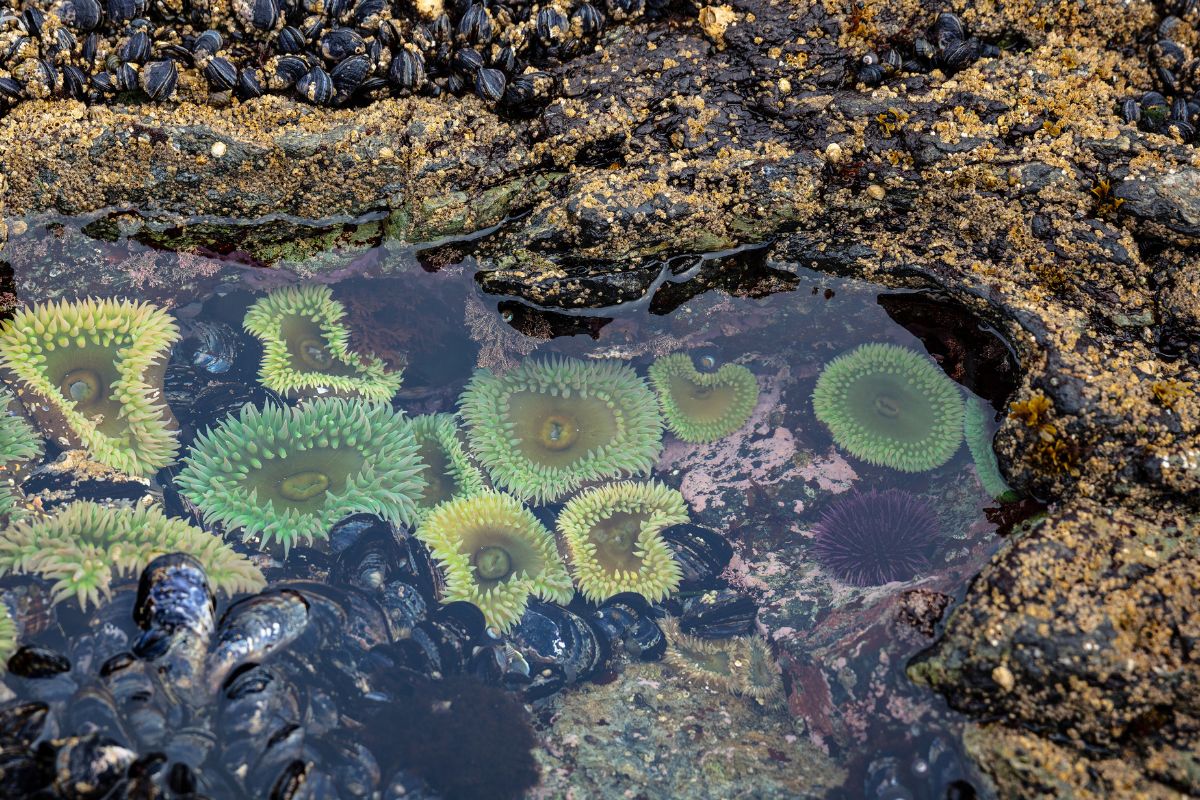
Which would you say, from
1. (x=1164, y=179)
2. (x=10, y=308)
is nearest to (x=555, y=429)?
(x=10, y=308)

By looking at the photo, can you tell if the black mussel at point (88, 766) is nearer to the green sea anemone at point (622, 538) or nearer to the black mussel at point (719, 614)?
the green sea anemone at point (622, 538)

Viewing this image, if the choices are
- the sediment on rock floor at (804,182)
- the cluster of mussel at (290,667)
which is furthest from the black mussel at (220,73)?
the cluster of mussel at (290,667)

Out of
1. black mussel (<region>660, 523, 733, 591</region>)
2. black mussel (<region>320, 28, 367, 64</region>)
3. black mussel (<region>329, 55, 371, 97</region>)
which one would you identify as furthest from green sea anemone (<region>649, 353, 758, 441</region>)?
black mussel (<region>320, 28, 367, 64</region>)

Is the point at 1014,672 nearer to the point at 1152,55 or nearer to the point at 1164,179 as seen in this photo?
the point at 1164,179

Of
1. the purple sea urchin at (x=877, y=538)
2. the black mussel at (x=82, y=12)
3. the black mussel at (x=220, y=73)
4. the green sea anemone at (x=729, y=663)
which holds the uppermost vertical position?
the black mussel at (x=82, y=12)

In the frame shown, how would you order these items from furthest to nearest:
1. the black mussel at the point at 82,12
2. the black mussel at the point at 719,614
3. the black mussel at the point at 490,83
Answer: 1. the black mussel at the point at 719,614
2. the black mussel at the point at 490,83
3. the black mussel at the point at 82,12
